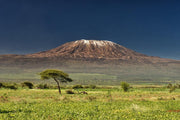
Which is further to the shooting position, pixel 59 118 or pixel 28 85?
pixel 28 85

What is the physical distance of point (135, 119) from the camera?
54.6ft

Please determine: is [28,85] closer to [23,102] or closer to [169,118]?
[23,102]

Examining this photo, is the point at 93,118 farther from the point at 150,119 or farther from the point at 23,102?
the point at 23,102

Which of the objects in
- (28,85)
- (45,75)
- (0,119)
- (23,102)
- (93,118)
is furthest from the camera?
(28,85)

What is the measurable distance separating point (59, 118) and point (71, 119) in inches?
41.4

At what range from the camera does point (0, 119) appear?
625 inches

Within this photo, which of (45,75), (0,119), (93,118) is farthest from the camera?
(45,75)

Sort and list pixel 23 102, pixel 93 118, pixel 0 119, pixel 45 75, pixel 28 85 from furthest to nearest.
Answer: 1. pixel 28 85
2. pixel 45 75
3. pixel 23 102
4. pixel 93 118
5. pixel 0 119

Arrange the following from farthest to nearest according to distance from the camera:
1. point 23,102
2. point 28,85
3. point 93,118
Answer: point 28,85, point 23,102, point 93,118

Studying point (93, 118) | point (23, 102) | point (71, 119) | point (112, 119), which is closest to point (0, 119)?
point (71, 119)

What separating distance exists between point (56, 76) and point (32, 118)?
A: 31.8m

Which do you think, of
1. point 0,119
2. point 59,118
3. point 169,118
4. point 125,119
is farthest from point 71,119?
point 169,118

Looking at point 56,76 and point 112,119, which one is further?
point 56,76

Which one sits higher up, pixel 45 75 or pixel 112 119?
pixel 45 75
